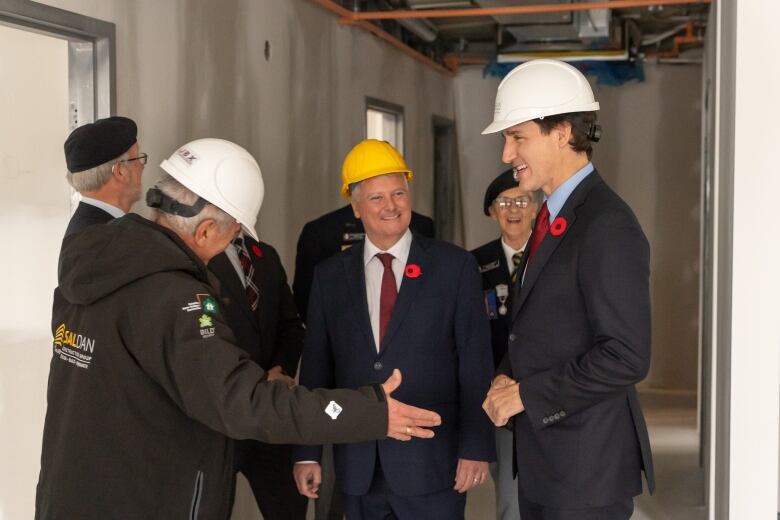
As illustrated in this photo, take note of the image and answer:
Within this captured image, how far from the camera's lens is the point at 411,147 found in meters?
7.79

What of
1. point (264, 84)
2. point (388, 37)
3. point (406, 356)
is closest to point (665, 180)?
point (388, 37)

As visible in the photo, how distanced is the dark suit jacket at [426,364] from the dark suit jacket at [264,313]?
420mm

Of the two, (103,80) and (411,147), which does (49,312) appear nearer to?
(103,80)

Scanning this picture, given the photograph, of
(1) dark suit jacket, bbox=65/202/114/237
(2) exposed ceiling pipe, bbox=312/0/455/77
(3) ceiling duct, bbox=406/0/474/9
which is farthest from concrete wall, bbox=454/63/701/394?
(1) dark suit jacket, bbox=65/202/114/237

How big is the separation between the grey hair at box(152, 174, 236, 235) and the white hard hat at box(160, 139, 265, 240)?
14mm

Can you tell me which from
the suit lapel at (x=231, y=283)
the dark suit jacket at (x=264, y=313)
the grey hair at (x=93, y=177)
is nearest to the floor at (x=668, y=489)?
the dark suit jacket at (x=264, y=313)

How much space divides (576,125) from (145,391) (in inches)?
48.0

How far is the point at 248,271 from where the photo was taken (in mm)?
3557

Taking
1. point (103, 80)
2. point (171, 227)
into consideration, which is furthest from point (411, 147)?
point (171, 227)

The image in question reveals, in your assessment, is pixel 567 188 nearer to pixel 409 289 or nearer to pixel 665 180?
pixel 409 289

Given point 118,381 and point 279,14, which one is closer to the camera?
point 118,381

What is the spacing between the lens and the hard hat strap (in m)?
2.29

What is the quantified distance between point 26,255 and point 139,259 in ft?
4.73

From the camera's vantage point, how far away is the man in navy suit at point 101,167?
310 centimetres
